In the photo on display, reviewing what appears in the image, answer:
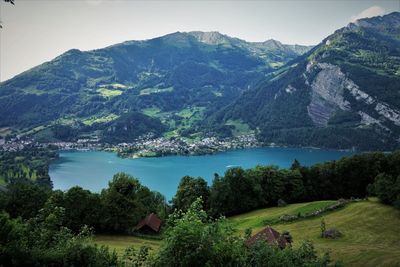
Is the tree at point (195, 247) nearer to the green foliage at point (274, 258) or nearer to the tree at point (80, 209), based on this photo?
the green foliage at point (274, 258)

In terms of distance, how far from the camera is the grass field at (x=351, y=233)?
118 feet

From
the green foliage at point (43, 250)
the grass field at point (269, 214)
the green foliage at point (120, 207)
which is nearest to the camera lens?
the green foliage at point (43, 250)

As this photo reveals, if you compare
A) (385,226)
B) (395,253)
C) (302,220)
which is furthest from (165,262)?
(302,220)

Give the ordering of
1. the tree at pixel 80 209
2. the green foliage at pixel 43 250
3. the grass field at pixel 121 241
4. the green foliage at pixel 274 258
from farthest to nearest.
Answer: the tree at pixel 80 209, the grass field at pixel 121 241, the green foliage at pixel 43 250, the green foliage at pixel 274 258

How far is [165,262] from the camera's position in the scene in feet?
47.8

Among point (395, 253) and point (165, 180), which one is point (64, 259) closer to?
point (395, 253)

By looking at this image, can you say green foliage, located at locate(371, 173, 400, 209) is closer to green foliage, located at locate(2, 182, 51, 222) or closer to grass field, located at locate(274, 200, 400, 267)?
grass field, located at locate(274, 200, 400, 267)

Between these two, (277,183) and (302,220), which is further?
(277,183)

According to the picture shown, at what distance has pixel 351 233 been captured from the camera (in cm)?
4612

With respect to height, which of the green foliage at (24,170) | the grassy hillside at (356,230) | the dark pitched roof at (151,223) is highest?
the grassy hillside at (356,230)

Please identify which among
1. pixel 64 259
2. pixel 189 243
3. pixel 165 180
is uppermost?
pixel 189 243

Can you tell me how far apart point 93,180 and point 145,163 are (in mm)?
43950

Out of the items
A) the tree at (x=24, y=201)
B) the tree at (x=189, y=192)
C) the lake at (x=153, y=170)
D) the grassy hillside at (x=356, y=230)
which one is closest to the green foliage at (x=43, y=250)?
the grassy hillside at (x=356, y=230)

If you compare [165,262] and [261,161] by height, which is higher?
[165,262]
